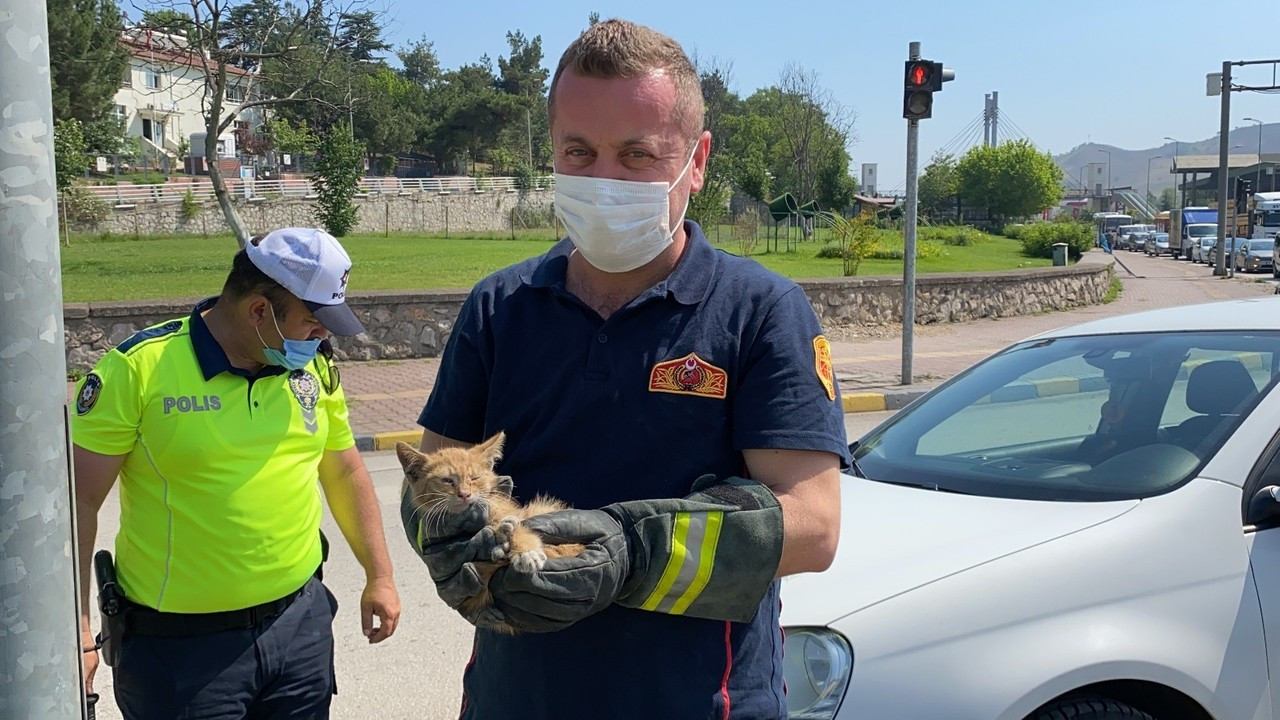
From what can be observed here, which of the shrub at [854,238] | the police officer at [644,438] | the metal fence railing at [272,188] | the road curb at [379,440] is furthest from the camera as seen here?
the metal fence railing at [272,188]

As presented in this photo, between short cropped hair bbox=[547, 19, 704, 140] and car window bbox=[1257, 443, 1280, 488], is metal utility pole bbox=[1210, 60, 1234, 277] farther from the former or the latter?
short cropped hair bbox=[547, 19, 704, 140]

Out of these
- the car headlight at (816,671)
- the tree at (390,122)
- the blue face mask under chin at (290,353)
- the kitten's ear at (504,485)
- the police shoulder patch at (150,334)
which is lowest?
the car headlight at (816,671)

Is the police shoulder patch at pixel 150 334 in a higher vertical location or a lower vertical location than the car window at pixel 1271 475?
higher

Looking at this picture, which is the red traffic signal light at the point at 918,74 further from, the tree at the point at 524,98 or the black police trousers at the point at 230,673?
the tree at the point at 524,98

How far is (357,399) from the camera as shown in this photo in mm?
11656

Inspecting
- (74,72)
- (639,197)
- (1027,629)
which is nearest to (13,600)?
(639,197)

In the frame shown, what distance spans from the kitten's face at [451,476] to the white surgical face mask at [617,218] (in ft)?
1.33

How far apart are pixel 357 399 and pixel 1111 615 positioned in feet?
32.4

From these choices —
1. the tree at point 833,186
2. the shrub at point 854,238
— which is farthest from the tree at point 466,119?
the shrub at point 854,238

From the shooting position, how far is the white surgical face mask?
194 centimetres

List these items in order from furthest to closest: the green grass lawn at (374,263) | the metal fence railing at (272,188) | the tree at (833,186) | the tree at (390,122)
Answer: the tree at (390,122), the tree at (833,186), the metal fence railing at (272,188), the green grass lawn at (374,263)

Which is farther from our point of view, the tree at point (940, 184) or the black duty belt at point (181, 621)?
the tree at point (940, 184)

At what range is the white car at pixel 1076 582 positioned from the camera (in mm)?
2744

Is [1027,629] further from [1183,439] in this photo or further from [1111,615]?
[1183,439]
